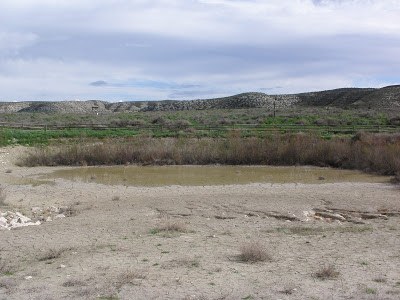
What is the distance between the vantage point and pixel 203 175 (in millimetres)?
22625

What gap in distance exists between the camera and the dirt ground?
22.0 ft

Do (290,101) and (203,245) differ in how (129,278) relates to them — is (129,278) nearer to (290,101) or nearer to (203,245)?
(203,245)

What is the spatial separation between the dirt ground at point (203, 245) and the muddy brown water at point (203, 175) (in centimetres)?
321

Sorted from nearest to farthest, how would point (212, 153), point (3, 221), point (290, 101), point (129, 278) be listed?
1. point (129, 278)
2. point (3, 221)
3. point (212, 153)
4. point (290, 101)

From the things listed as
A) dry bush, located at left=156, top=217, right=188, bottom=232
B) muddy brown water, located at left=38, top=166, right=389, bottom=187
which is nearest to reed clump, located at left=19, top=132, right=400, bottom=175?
muddy brown water, located at left=38, top=166, right=389, bottom=187

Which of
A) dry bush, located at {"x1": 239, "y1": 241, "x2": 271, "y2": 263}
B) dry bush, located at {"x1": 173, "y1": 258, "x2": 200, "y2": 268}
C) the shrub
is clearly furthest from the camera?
the shrub

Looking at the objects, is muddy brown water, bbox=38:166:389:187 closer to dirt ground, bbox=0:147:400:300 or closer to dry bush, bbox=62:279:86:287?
dirt ground, bbox=0:147:400:300

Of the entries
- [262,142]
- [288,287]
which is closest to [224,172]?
[262,142]

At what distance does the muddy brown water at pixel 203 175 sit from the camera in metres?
20.5

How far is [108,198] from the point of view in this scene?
16203 mm

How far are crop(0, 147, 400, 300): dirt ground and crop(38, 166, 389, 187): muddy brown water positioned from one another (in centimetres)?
321

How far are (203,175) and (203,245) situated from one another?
521 inches

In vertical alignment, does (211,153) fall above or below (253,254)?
above

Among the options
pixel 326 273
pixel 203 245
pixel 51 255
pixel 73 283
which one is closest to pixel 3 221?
pixel 51 255
